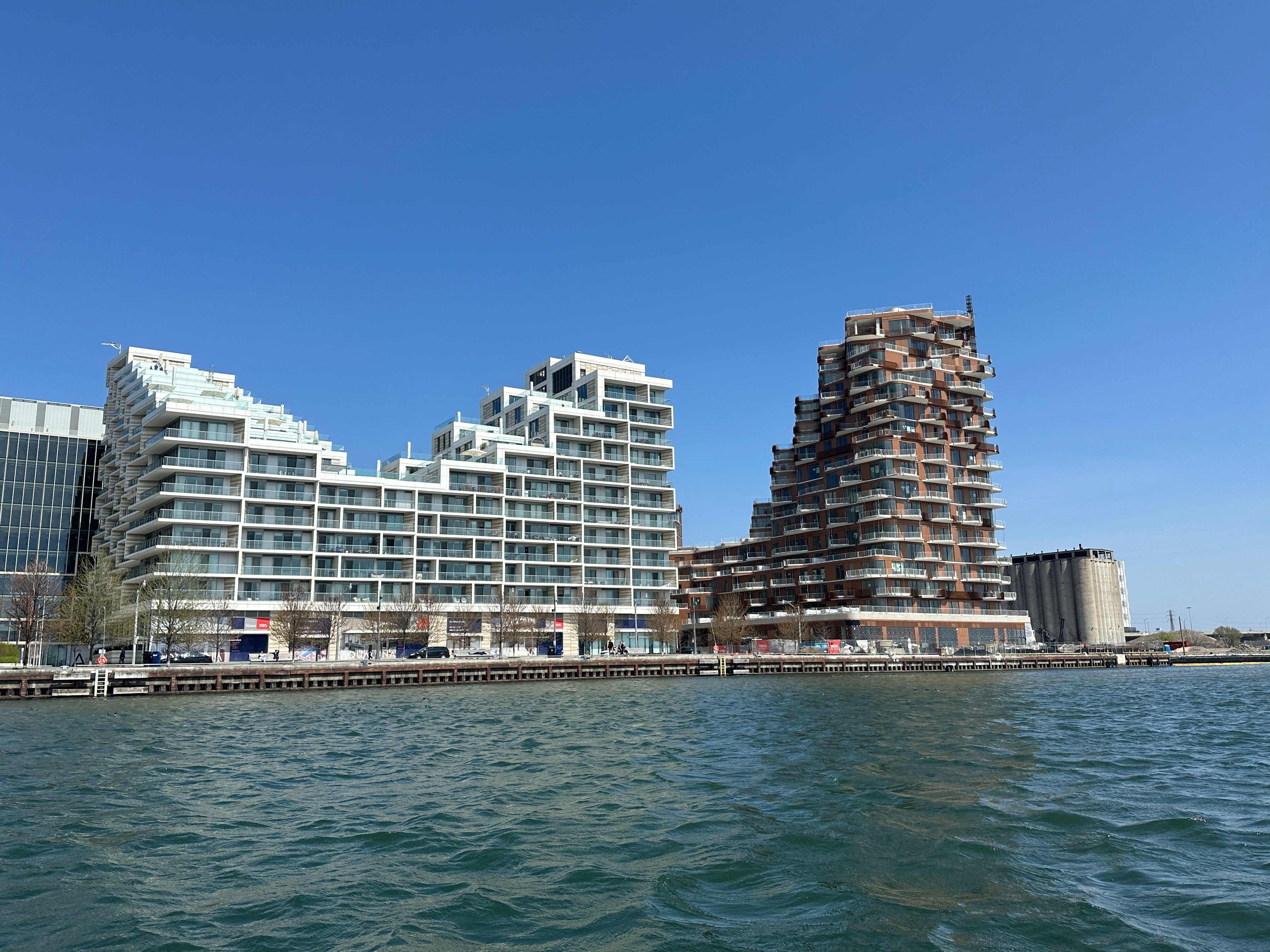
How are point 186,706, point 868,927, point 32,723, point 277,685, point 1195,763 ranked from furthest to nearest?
point 277,685 < point 186,706 < point 32,723 < point 1195,763 < point 868,927

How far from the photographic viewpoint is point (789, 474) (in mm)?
173375

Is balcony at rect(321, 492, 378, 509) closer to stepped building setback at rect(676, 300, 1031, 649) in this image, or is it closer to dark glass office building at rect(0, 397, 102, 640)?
dark glass office building at rect(0, 397, 102, 640)

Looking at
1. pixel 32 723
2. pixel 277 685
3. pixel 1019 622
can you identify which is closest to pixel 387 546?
pixel 277 685

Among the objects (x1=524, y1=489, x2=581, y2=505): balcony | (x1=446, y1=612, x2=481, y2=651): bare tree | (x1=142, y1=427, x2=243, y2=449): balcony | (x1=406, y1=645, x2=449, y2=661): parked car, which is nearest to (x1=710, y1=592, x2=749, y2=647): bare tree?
(x1=524, y1=489, x2=581, y2=505): balcony

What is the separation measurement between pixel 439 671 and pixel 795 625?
236 feet

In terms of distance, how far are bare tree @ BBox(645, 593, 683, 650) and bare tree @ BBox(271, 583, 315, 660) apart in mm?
49478

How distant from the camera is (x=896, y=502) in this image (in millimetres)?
147625

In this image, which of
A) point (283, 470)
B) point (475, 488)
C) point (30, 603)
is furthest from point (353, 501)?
point (30, 603)

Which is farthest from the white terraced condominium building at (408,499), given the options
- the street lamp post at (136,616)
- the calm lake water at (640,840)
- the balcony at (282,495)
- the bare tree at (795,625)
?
the calm lake water at (640,840)

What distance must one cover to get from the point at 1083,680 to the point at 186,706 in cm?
8544

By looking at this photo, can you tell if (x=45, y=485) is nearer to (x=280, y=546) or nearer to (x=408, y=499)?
(x=280, y=546)

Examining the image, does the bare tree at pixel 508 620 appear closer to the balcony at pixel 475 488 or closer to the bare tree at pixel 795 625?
the balcony at pixel 475 488

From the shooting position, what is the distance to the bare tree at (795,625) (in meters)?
145

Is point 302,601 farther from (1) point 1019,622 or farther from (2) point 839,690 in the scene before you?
(1) point 1019,622
